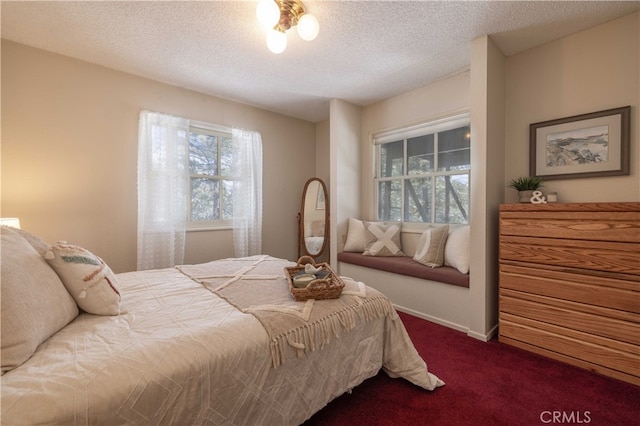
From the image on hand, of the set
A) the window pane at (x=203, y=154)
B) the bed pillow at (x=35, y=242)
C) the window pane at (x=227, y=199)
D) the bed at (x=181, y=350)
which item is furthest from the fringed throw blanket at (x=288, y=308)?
the window pane at (x=203, y=154)

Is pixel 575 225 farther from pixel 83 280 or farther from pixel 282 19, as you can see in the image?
pixel 83 280

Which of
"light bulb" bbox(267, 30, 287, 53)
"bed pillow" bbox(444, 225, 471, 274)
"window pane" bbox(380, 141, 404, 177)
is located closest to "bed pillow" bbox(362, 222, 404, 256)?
"bed pillow" bbox(444, 225, 471, 274)

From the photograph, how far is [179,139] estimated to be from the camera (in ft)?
10.0

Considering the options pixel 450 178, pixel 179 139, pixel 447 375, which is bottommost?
pixel 447 375

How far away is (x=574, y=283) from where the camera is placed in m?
1.89

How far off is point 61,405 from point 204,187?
282 centimetres

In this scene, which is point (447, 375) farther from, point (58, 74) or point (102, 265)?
Answer: point (58, 74)

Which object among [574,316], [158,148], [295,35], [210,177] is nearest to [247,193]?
[210,177]

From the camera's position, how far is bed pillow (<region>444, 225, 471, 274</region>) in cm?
247

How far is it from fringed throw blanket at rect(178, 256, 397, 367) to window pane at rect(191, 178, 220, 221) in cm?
147

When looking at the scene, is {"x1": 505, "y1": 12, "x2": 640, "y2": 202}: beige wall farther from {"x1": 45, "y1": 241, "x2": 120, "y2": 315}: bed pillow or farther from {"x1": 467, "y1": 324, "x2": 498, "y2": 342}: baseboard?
{"x1": 45, "y1": 241, "x2": 120, "y2": 315}: bed pillow

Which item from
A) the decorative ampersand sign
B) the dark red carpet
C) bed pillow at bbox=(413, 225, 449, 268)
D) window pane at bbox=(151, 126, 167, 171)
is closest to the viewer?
the dark red carpet

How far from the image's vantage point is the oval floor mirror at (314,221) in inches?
154

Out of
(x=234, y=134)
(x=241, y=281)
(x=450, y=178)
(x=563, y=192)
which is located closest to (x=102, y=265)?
(x=241, y=281)
